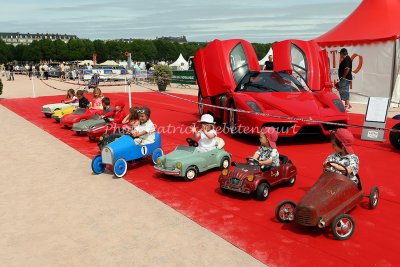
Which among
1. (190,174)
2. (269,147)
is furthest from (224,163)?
(269,147)

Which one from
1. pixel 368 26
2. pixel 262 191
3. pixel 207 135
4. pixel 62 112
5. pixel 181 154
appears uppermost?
pixel 368 26

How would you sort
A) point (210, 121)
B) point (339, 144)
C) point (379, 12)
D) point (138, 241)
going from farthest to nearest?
point (379, 12) < point (210, 121) < point (339, 144) < point (138, 241)

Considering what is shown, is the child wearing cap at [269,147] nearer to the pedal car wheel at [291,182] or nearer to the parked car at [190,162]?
the pedal car wheel at [291,182]

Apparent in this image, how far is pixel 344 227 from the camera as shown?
4461 mm

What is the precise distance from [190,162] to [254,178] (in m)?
1.48

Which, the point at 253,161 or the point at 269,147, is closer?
the point at 253,161

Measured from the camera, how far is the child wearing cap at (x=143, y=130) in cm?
765

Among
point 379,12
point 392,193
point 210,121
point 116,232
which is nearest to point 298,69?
point 210,121

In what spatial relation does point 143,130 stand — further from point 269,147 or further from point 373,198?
point 373,198

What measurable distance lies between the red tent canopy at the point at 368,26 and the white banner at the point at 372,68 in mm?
327

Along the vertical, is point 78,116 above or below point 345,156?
below

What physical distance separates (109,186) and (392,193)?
4.68 metres

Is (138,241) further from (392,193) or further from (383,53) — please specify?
(383,53)

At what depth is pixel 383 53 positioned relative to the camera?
16.4 metres
